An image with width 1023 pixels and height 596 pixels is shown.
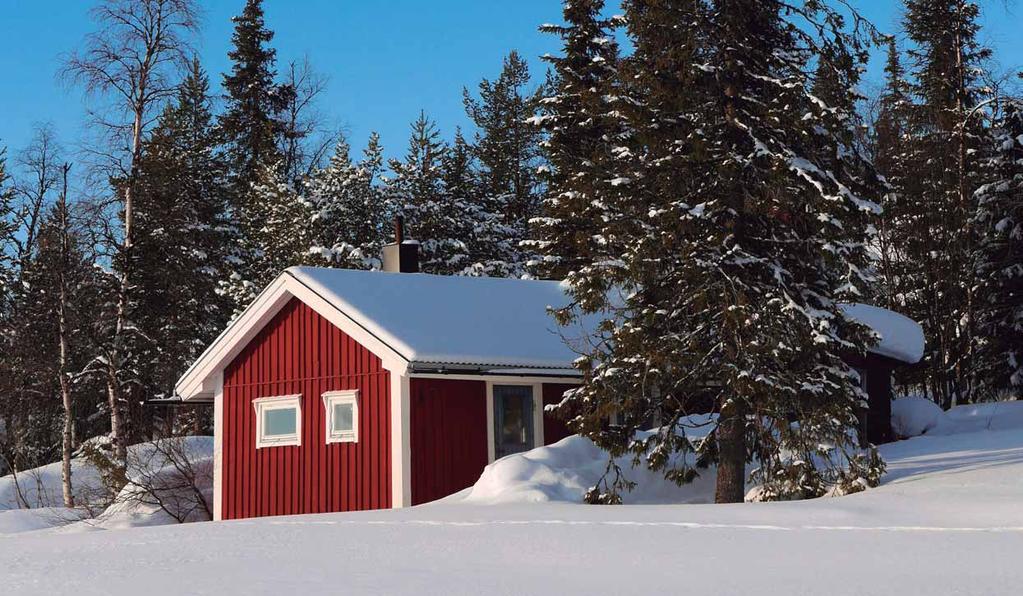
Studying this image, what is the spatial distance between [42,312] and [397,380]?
752 inches

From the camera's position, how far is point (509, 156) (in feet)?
149

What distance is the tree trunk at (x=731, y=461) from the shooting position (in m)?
15.3

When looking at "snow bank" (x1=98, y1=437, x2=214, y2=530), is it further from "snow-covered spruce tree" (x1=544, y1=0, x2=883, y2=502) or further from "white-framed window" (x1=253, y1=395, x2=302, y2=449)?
"snow-covered spruce tree" (x1=544, y1=0, x2=883, y2=502)

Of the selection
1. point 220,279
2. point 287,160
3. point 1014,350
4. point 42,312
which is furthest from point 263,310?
point 287,160

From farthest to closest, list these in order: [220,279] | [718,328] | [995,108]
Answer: [220,279] → [995,108] → [718,328]

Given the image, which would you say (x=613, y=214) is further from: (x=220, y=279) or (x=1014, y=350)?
(x=220, y=279)

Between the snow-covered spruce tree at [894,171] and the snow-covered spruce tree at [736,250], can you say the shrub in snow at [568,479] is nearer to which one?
the snow-covered spruce tree at [736,250]

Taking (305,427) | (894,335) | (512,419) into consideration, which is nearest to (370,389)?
(305,427)

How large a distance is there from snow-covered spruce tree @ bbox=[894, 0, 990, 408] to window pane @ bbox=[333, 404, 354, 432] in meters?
19.8

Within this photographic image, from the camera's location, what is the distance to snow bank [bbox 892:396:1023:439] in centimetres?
2572

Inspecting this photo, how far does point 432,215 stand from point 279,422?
1722cm

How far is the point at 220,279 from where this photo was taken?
3744 cm

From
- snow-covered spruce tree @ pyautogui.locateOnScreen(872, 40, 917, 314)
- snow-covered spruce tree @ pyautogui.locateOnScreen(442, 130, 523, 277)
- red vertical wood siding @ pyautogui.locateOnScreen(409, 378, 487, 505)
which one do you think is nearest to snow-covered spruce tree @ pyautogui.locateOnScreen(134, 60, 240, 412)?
snow-covered spruce tree @ pyautogui.locateOnScreen(442, 130, 523, 277)

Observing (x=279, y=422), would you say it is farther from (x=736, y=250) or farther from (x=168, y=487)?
(x=736, y=250)
